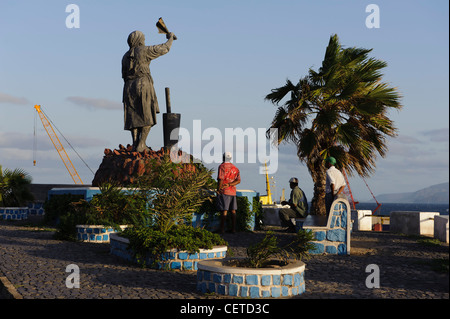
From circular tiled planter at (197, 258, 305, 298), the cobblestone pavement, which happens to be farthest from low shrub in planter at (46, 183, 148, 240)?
circular tiled planter at (197, 258, 305, 298)

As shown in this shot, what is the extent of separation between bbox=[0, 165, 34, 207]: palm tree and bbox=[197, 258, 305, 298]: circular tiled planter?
15850 millimetres

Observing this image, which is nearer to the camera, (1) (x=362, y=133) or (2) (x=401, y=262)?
(2) (x=401, y=262)

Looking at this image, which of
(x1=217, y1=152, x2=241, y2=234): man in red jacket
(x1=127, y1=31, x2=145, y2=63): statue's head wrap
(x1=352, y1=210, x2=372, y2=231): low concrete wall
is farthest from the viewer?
(x1=352, y1=210, x2=372, y2=231): low concrete wall

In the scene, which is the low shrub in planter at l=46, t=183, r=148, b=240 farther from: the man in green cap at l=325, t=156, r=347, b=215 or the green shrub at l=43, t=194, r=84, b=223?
the man in green cap at l=325, t=156, r=347, b=215

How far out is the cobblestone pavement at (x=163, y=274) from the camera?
6.60m

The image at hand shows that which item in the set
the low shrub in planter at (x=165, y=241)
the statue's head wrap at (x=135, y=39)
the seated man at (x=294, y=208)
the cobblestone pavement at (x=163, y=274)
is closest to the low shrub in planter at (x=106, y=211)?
the cobblestone pavement at (x=163, y=274)

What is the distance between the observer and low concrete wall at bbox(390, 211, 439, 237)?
15.3 metres

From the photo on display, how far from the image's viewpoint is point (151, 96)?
15836 millimetres

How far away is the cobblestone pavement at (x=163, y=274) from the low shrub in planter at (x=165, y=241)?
29 cm

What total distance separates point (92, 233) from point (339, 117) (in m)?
8.19
